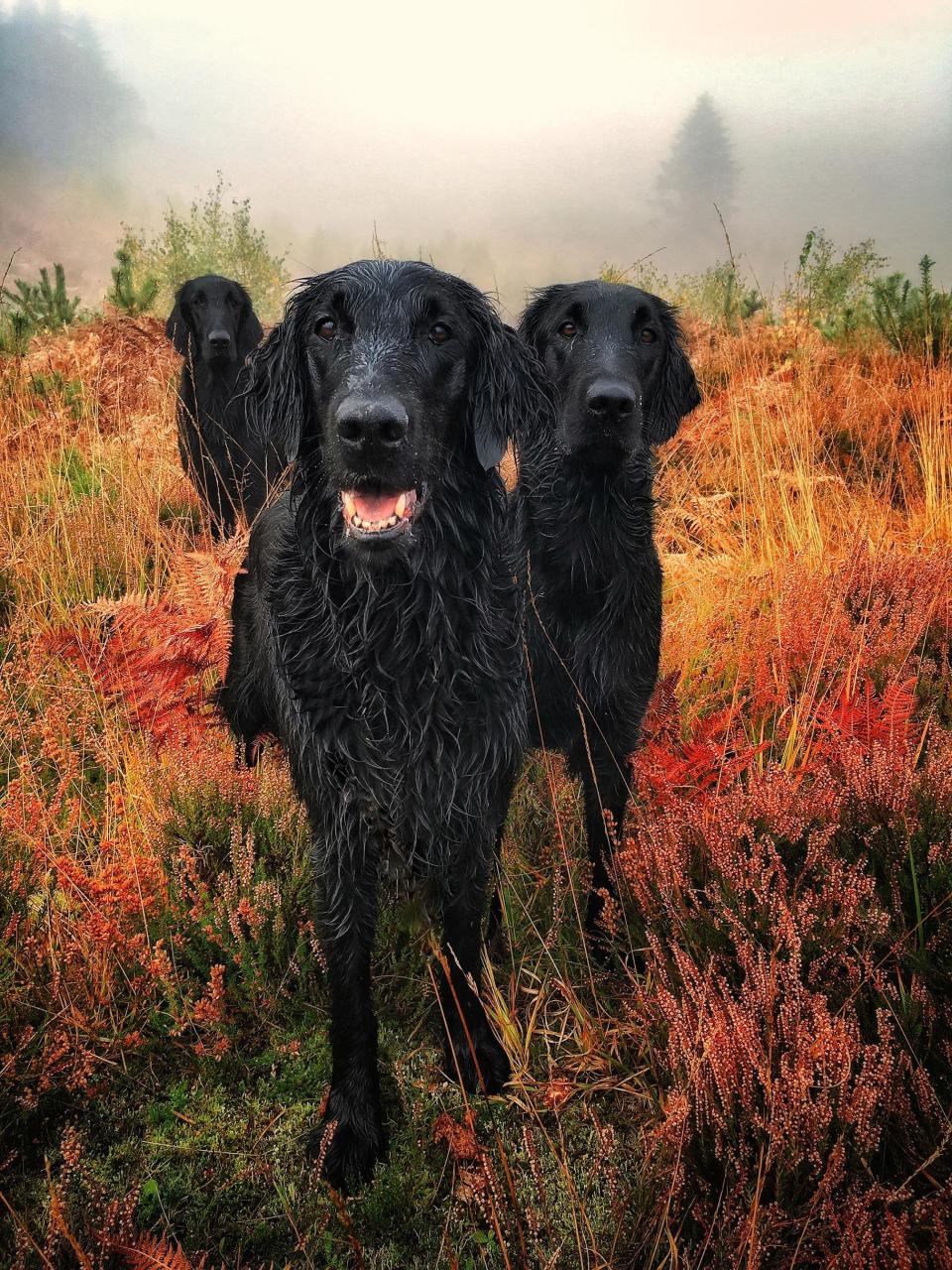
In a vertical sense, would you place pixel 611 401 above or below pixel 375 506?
above

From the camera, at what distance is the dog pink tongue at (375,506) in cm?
178

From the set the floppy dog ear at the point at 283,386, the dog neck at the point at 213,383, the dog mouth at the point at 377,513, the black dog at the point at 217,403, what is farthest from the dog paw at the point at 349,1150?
the dog neck at the point at 213,383

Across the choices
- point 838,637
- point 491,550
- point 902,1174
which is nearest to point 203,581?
point 491,550

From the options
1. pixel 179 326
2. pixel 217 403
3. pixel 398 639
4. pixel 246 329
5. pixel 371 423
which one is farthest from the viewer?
pixel 246 329

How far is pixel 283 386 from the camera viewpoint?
2.09m

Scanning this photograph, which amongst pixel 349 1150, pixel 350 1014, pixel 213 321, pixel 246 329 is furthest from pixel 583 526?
pixel 246 329

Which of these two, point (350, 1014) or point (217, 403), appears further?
point (217, 403)

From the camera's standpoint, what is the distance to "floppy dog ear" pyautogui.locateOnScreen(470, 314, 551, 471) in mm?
1988

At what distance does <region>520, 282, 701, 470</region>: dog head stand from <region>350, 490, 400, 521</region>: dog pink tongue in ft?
2.77

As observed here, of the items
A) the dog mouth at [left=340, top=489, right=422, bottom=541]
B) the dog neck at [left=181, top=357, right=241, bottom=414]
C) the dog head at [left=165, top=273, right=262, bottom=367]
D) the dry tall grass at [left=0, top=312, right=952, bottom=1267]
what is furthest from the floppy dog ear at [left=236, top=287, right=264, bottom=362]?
the dog mouth at [left=340, top=489, right=422, bottom=541]

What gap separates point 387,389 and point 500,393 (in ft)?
1.39

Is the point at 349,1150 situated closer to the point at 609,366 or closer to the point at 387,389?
the point at 387,389

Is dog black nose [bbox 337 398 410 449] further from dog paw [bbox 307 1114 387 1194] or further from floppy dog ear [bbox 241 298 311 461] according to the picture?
dog paw [bbox 307 1114 387 1194]

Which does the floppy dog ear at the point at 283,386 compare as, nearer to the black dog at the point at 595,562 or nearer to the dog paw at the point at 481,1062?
the black dog at the point at 595,562
